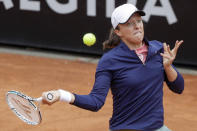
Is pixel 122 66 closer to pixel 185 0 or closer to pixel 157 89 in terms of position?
pixel 157 89

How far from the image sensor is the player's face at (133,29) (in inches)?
151

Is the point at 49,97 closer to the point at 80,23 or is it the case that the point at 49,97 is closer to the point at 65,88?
the point at 65,88

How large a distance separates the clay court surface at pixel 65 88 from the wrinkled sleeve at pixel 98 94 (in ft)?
8.57

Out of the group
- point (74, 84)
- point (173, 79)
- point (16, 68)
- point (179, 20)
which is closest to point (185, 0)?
point (179, 20)

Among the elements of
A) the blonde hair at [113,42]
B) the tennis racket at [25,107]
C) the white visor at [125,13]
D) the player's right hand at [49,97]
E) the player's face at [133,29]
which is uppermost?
the white visor at [125,13]

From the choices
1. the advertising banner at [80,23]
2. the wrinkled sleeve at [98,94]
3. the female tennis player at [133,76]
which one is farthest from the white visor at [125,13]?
the advertising banner at [80,23]

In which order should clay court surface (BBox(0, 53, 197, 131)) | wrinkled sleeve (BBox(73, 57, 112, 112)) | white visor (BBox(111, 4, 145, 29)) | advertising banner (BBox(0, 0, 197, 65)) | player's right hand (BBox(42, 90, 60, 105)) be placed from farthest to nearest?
advertising banner (BBox(0, 0, 197, 65))
clay court surface (BBox(0, 53, 197, 131))
white visor (BBox(111, 4, 145, 29))
wrinkled sleeve (BBox(73, 57, 112, 112))
player's right hand (BBox(42, 90, 60, 105))

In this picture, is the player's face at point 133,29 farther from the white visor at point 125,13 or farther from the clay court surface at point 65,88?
the clay court surface at point 65,88

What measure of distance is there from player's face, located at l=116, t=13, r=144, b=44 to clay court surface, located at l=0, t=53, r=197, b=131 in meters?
2.66

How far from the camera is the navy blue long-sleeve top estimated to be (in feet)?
12.6

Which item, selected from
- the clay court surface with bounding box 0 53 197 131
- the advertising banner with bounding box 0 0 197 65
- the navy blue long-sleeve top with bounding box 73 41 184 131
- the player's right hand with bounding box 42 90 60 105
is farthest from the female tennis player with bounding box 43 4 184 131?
the advertising banner with bounding box 0 0 197 65

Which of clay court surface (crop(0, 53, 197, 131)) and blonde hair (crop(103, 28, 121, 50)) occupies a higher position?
blonde hair (crop(103, 28, 121, 50))

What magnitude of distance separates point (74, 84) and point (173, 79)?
14.7 ft

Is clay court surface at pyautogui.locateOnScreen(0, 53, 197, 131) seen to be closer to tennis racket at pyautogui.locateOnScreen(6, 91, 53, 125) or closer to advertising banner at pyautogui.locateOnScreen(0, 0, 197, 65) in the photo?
advertising banner at pyautogui.locateOnScreen(0, 0, 197, 65)
